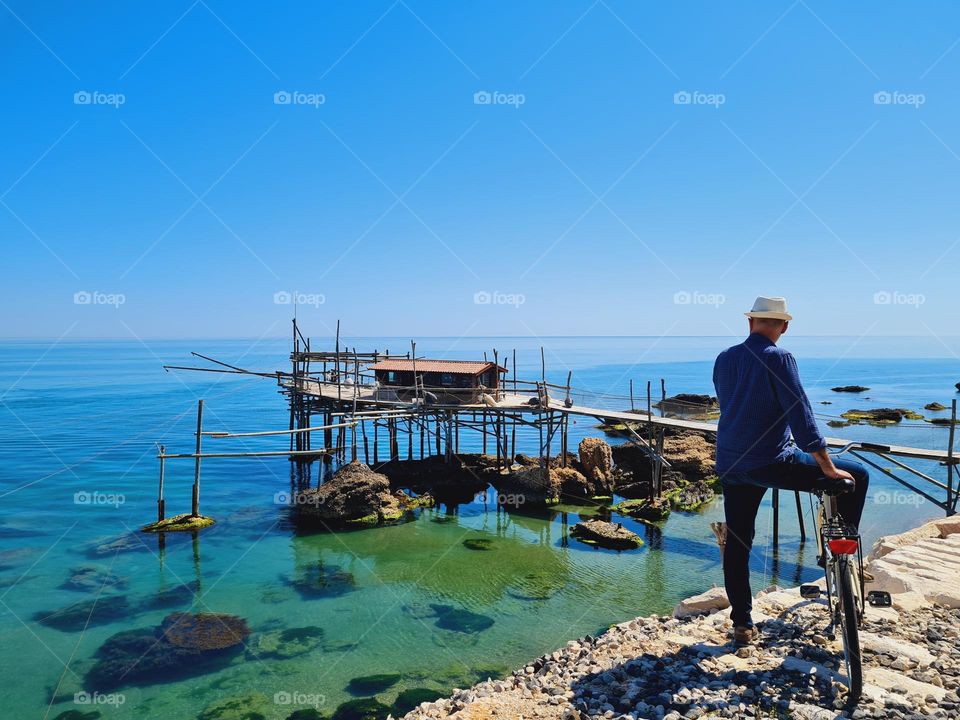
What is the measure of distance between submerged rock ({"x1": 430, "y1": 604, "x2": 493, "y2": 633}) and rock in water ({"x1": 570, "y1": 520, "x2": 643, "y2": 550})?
6.06m

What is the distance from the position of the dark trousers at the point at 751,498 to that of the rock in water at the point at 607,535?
12765 mm

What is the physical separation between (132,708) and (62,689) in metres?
1.67

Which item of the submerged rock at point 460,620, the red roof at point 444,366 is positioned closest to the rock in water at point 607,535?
the submerged rock at point 460,620

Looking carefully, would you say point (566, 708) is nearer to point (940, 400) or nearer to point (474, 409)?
point (474, 409)

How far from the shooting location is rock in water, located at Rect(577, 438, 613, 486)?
24180mm

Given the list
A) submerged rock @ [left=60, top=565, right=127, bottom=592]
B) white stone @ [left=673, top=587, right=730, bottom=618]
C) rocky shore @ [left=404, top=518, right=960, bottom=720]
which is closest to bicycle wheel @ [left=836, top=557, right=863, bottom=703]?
rocky shore @ [left=404, top=518, right=960, bottom=720]

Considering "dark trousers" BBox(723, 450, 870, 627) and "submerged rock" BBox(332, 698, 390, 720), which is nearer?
"dark trousers" BBox(723, 450, 870, 627)

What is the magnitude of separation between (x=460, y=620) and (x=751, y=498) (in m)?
9.26

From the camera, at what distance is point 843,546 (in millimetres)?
4586

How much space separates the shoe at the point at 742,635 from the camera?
5191 mm

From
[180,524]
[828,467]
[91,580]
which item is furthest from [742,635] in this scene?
[180,524]

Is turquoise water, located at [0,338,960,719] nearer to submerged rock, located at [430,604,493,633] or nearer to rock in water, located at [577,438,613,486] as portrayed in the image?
submerged rock, located at [430,604,493,633]

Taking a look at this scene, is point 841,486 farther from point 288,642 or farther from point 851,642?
point 288,642

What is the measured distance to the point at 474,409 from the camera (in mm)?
24531
